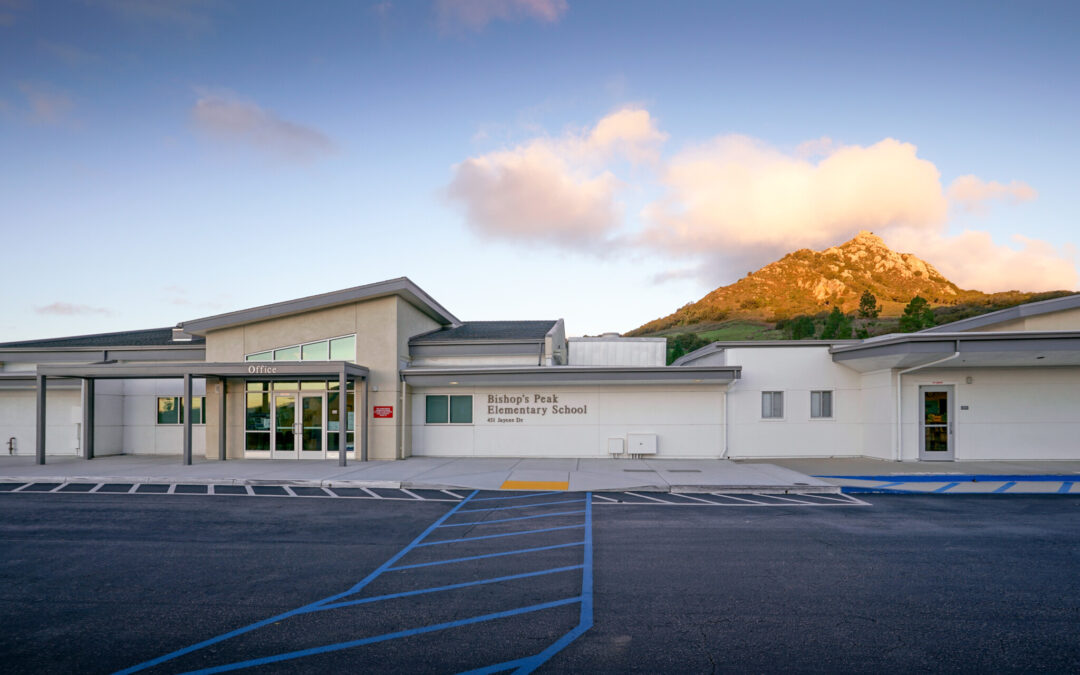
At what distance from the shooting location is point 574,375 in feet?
61.2

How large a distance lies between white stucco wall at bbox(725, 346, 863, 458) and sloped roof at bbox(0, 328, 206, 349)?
1846 centimetres

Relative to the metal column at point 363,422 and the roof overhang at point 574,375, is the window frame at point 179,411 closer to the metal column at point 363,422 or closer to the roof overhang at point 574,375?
the metal column at point 363,422

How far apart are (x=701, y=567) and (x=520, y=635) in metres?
3.12

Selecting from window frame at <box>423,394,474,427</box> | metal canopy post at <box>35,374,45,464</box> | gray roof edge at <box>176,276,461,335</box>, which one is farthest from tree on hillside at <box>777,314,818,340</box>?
metal canopy post at <box>35,374,45,464</box>

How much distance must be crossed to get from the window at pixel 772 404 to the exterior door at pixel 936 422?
152 inches

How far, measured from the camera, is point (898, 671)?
4.83 m

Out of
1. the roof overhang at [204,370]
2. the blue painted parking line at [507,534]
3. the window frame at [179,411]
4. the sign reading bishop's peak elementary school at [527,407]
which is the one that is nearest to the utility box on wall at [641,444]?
the sign reading bishop's peak elementary school at [527,407]

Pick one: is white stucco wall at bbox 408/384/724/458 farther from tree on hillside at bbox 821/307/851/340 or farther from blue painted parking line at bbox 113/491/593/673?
tree on hillside at bbox 821/307/851/340

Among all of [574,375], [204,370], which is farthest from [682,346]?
[204,370]

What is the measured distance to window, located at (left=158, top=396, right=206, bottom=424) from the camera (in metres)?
20.9

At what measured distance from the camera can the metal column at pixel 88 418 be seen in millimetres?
19062

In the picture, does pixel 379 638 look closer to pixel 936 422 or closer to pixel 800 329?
pixel 936 422

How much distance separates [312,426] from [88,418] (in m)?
7.11

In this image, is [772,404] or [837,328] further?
[837,328]
